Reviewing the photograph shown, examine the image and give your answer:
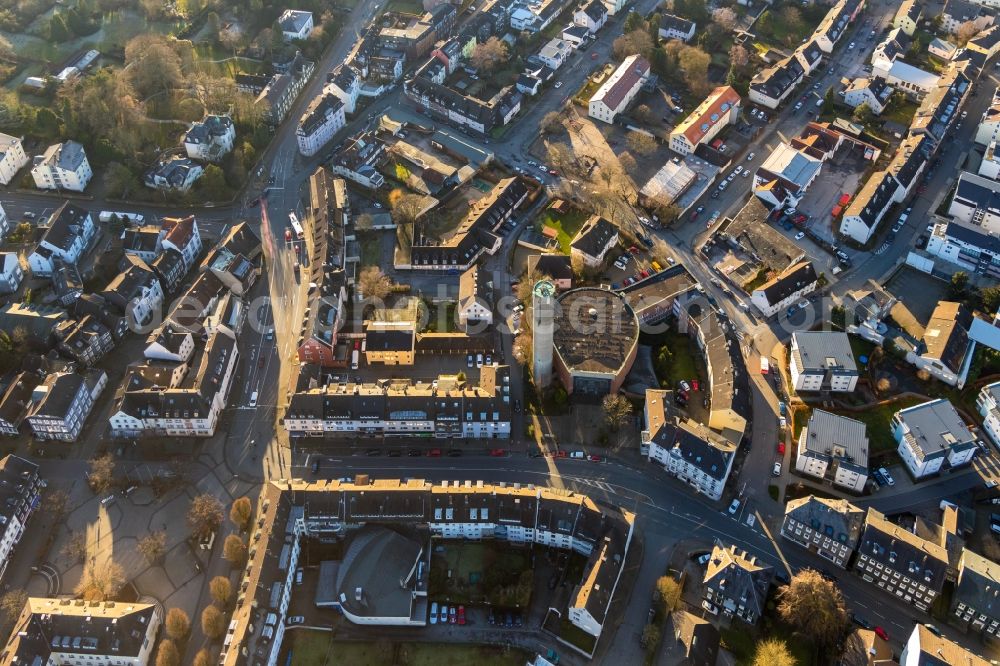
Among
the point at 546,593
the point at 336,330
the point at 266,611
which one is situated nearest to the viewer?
the point at 266,611

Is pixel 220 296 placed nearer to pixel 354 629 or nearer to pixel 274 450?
pixel 274 450

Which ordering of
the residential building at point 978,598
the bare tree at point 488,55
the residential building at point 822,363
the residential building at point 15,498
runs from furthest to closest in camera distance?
1. the bare tree at point 488,55
2. the residential building at point 822,363
3. the residential building at point 15,498
4. the residential building at point 978,598

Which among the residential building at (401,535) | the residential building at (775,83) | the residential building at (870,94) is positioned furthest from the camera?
the residential building at (775,83)

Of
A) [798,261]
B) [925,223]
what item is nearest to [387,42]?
[798,261]

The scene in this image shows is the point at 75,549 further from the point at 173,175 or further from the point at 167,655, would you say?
the point at 173,175

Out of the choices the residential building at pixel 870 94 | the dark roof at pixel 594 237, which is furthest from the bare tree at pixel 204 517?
the residential building at pixel 870 94

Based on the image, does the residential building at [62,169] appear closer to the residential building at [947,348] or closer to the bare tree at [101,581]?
the bare tree at [101,581]
